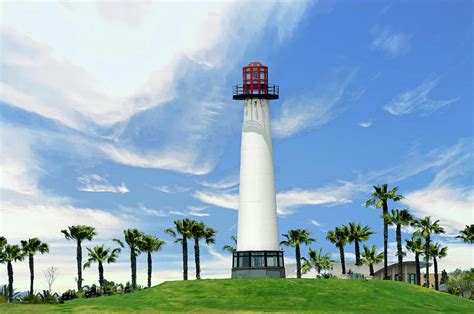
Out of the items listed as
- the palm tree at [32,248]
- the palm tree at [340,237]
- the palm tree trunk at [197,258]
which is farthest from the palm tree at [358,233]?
the palm tree at [32,248]

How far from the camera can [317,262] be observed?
10969 cm

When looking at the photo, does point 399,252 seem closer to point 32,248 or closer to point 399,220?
point 399,220

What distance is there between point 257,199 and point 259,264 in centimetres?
704

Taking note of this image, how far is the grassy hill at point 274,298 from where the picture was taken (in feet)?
188

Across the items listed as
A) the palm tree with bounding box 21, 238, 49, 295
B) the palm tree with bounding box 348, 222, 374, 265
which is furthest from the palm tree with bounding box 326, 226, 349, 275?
the palm tree with bounding box 21, 238, 49, 295

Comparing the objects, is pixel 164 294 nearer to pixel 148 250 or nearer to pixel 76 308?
pixel 76 308

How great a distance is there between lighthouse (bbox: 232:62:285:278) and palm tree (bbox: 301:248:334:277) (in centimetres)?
3469

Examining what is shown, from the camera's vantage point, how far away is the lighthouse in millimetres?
74062

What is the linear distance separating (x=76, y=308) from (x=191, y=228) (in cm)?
3672

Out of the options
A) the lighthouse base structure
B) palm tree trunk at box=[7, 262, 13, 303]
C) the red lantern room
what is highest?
the red lantern room

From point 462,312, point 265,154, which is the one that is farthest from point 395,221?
point 462,312

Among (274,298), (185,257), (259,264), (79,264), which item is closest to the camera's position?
(274,298)

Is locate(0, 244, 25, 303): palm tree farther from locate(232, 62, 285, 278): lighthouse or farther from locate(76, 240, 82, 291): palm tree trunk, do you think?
locate(232, 62, 285, 278): lighthouse

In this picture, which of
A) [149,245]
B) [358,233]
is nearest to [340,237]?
[358,233]
